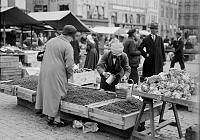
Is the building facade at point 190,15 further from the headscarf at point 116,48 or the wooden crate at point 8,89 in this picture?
the wooden crate at point 8,89

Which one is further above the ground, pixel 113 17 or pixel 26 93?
pixel 113 17

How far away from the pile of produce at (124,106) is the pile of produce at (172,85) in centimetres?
48

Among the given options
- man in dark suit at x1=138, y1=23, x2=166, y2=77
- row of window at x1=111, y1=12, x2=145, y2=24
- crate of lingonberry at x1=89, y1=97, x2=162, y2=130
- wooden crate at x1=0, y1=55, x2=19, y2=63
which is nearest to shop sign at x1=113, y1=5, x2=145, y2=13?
row of window at x1=111, y1=12, x2=145, y2=24

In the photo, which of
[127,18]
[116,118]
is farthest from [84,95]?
[127,18]

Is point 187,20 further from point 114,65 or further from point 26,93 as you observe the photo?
point 26,93

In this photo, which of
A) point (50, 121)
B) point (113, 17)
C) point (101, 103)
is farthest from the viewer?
point (113, 17)

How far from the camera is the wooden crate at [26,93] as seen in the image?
5.77m

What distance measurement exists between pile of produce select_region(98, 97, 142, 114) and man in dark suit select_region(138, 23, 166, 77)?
259 cm

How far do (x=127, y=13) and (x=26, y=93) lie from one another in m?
44.4

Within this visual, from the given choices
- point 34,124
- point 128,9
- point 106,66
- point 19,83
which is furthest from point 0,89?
point 128,9

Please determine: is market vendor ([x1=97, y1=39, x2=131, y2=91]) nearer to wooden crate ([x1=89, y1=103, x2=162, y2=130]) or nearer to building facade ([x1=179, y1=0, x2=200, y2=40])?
wooden crate ([x1=89, y1=103, x2=162, y2=130])

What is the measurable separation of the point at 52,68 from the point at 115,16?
41851mm

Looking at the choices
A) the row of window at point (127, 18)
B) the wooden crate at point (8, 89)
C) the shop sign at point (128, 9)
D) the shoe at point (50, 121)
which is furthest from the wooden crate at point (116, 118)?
the shop sign at point (128, 9)

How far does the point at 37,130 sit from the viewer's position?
16.7 feet
